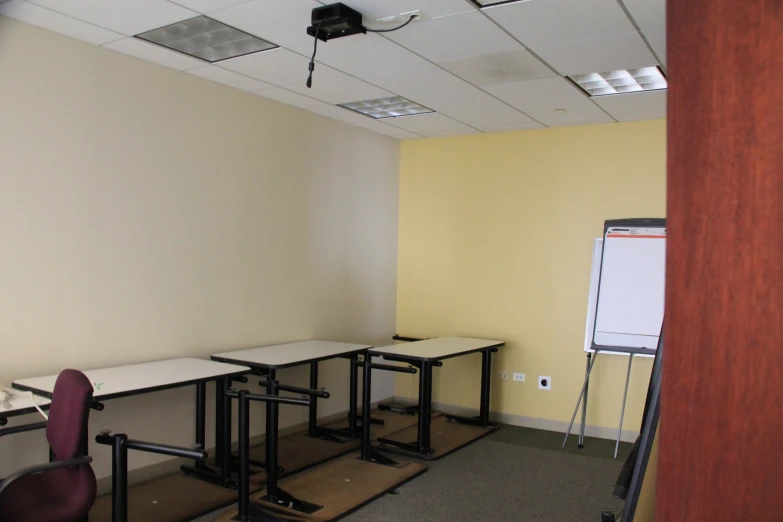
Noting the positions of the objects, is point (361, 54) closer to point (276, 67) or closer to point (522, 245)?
point (276, 67)

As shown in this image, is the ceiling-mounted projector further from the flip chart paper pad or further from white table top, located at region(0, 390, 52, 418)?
the flip chart paper pad

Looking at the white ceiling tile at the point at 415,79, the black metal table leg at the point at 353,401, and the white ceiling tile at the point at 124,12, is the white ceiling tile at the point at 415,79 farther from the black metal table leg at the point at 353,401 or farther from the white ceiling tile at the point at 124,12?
the black metal table leg at the point at 353,401

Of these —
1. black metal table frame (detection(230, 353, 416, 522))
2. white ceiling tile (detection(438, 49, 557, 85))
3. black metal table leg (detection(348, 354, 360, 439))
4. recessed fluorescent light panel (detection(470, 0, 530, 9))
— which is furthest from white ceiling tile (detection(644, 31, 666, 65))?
black metal table leg (detection(348, 354, 360, 439))

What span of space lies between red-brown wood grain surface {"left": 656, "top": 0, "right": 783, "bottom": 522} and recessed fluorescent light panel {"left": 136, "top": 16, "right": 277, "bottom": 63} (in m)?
2.61

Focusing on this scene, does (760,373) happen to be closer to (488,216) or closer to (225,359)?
(225,359)

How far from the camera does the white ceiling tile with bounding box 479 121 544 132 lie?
210 inches

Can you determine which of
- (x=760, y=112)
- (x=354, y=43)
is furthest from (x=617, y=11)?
(x=760, y=112)

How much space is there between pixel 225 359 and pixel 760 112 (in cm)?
354

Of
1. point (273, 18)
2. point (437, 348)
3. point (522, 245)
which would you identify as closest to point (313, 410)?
point (437, 348)

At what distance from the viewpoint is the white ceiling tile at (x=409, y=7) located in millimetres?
2869

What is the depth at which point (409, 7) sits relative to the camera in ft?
9.59

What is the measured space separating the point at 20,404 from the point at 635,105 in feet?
14.0

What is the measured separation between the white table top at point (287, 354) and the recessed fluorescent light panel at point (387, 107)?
188 cm

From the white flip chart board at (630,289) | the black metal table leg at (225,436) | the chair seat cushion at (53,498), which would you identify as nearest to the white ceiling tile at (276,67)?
the black metal table leg at (225,436)
